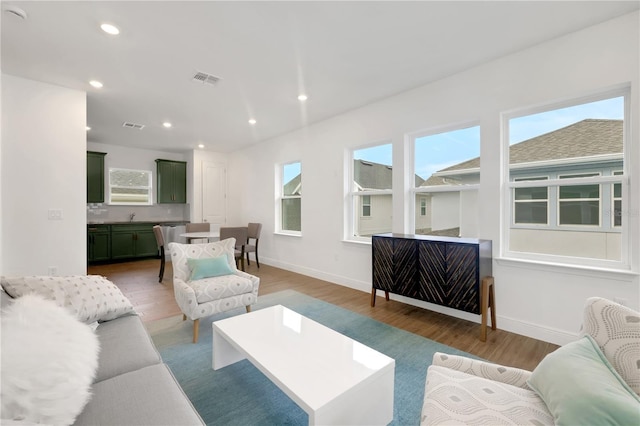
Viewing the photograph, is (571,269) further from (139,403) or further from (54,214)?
(54,214)

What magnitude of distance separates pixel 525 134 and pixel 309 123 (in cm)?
329

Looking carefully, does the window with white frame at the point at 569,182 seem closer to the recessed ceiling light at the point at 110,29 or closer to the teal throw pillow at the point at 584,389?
the teal throw pillow at the point at 584,389

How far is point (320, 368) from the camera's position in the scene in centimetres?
148

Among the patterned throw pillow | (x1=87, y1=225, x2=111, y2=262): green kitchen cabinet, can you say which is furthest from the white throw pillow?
(x1=87, y1=225, x2=111, y2=262): green kitchen cabinet

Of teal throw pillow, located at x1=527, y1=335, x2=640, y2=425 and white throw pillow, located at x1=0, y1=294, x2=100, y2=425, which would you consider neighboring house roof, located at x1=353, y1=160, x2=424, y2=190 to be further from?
white throw pillow, located at x1=0, y1=294, x2=100, y2=425

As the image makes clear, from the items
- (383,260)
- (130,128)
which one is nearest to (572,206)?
(383,260)

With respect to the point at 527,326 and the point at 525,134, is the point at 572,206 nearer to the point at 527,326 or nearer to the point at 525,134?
the point at 525,134

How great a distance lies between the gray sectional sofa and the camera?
1.00 m

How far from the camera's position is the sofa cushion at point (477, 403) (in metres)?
1.04

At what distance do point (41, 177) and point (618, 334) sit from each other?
5326 mm

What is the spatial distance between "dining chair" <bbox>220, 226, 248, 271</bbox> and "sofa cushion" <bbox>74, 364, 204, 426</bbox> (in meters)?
3.86

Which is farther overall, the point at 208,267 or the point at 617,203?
the point at 208,267

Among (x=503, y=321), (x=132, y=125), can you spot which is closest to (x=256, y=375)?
(x=503, y=321)

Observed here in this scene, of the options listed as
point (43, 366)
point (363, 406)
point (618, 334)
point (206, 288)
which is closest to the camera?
point (43, 366)
